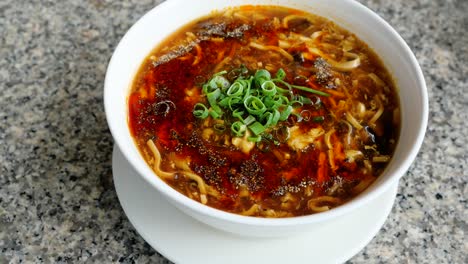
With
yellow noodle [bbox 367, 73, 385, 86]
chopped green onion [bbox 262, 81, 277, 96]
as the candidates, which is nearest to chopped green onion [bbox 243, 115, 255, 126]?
chopped green onion [bbox 262, 81, 277, 96]

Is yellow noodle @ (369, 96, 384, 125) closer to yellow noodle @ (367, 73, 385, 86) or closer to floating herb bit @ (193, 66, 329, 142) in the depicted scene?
yellow noodle @ (367, 73, 385, 86)

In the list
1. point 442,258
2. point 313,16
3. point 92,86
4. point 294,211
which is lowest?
point 442,258

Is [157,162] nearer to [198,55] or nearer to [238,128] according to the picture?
[238,128]

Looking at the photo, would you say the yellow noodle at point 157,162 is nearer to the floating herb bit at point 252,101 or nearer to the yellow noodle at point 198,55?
the floating herb bit at point 252,101

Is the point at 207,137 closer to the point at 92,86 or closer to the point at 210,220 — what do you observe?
the point at 210,220

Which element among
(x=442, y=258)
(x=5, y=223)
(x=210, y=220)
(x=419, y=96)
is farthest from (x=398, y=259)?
(x=5, y=223)

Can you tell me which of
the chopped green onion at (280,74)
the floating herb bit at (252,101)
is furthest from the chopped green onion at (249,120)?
the chopped green onion at (280,74)

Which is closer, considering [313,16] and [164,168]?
[164,168]
